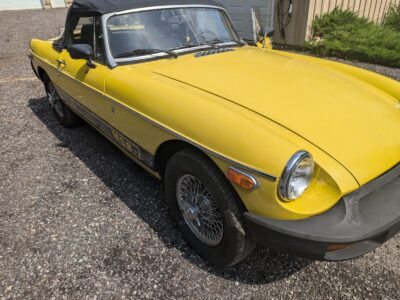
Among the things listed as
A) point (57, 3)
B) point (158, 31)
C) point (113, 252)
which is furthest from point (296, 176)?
point (57, 3)

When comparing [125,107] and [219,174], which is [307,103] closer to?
[219,174]

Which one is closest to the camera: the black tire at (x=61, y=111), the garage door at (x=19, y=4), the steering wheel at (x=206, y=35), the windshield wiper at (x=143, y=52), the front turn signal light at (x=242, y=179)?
the front turn signal light at (x=242, y=179)

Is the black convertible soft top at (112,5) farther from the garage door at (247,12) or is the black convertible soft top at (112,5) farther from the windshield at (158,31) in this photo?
the garage door at (247,12)

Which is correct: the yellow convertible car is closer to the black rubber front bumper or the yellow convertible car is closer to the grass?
the black rubber front bumper

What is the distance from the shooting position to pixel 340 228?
1.65 m

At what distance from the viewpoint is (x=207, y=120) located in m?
2.00

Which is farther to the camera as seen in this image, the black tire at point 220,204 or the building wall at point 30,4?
the building wall at point 30,4

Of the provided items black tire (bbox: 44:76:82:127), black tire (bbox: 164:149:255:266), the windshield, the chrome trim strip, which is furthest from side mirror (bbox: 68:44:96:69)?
black tire (bbox: 44:76:82:127)

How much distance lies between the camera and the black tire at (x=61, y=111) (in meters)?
4.38

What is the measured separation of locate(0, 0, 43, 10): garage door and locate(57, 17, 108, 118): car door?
1682cm

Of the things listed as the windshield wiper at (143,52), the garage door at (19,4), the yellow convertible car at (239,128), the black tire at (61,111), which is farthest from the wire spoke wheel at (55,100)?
the garage door at (19,4)

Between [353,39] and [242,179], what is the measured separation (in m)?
7.29

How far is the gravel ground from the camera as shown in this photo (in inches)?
85.2

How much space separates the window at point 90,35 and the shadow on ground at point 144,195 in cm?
115
